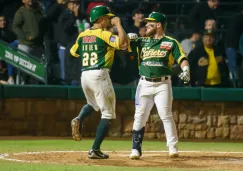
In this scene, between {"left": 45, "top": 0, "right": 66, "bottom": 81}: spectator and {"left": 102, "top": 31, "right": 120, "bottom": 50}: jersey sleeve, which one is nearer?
{"left": 102, "top": 31, "right": 120, "bottom": 50}: jersey sleeve

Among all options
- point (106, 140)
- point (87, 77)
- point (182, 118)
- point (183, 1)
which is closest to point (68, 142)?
point (106, 140)

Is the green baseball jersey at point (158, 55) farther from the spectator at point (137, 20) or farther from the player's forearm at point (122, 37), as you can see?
the spectator at point (137, 20)

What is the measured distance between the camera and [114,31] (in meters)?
15.2

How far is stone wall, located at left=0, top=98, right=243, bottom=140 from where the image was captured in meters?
14.5

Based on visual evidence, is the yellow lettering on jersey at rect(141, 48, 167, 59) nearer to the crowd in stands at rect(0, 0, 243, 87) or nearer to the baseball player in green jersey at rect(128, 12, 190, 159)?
the baseball player in green jersey at rect(128, 12, 190, 159)

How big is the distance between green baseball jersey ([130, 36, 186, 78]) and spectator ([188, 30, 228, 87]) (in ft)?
15.6

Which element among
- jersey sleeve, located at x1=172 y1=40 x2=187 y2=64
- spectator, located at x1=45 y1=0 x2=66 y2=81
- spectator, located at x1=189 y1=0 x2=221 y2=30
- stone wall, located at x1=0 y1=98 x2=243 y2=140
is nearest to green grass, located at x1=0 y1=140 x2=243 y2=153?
stone wall, located at x1=0 y1=98 x2=243 y2=140

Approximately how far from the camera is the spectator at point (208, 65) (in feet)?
49.1

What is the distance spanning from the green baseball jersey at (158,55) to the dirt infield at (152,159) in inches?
46.7

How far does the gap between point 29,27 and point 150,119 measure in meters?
3.12

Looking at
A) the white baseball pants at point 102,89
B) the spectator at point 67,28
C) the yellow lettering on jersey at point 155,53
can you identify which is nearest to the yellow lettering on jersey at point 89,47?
the white baseball pants at point 102,89

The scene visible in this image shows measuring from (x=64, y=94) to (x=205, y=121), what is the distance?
2782mm

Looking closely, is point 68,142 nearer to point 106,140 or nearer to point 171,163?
point 106,140

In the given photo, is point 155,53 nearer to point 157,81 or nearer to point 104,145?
point 157,81
